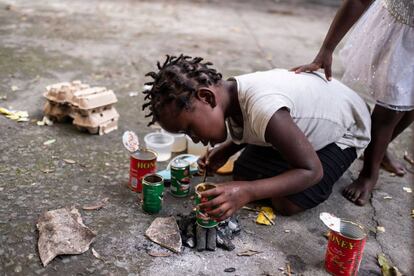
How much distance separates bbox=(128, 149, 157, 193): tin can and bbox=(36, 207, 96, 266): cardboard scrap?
1.31 feet

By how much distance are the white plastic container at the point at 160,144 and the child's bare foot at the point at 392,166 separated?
1.49 metres

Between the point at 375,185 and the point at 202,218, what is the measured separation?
1425mm

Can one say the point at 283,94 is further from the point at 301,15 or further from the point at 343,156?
the point at 301,15

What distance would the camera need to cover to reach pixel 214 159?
108 inches

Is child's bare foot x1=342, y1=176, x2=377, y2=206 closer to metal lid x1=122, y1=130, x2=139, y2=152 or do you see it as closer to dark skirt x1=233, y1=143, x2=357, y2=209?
dark skirt x1=233, y1=143, x2=357, y2=209

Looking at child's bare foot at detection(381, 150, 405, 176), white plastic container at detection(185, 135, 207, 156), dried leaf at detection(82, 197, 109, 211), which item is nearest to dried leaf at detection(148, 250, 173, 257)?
dried leaf at detection(82, 197, 109, 211)

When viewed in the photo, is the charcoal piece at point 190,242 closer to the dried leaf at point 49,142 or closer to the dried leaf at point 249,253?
the dried leaf at point 249,253

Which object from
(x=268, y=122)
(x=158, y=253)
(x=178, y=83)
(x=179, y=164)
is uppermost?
(x=178, y=83)

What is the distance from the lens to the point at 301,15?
822 centimetres

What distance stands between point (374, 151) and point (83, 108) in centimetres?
190

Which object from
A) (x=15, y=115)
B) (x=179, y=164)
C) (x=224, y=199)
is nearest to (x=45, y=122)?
(x=15, y=115)

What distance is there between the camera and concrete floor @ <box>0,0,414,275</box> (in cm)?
204

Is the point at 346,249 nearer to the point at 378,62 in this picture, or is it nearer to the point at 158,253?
the point at 158,253

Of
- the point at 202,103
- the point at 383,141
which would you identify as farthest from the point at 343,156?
the point at 202,103
